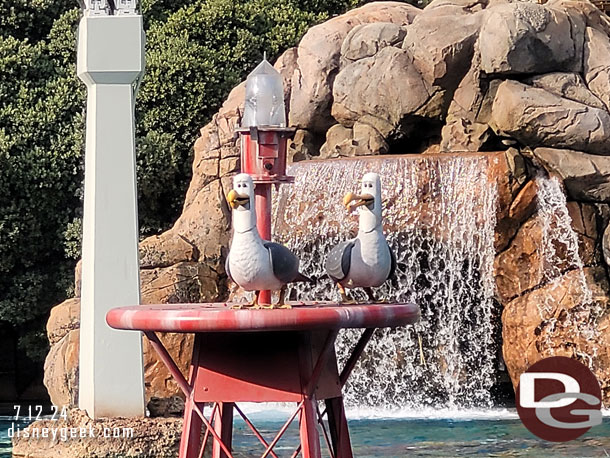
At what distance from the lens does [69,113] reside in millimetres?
17594

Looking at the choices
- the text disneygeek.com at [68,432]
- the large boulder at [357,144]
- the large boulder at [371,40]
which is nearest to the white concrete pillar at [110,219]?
the text disneygeek.com at [68,432]

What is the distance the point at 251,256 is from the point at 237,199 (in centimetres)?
22

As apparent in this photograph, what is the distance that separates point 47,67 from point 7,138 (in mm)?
1777

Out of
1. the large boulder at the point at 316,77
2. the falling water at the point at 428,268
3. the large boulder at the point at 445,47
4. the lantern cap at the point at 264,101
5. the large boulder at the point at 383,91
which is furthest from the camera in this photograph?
the large boulder at the point at 316,77

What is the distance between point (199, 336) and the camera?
473 centimetres

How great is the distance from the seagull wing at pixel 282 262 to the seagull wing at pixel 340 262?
0.65 feet

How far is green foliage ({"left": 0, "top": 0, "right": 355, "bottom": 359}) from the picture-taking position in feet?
55.1

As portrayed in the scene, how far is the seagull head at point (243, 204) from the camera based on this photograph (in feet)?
14.6

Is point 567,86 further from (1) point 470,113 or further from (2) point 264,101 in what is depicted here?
(2) point 264,101

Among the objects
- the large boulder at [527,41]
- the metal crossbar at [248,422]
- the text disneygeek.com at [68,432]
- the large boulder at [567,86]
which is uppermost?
the large boulder at [527,41]

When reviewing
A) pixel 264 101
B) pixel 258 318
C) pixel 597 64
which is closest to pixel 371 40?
pixel 597 64

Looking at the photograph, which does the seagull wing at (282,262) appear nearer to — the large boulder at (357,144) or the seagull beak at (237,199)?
the seagull beak at (237,199)

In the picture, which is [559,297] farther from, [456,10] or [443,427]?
[456,10]

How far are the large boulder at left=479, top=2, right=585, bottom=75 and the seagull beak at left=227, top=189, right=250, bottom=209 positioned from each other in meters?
9.01
